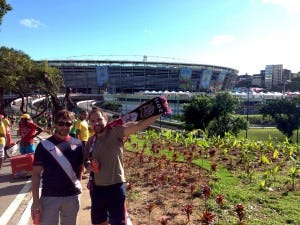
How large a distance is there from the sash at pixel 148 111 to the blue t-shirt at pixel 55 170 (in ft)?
1.55

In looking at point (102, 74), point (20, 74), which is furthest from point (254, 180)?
point (102, 74)

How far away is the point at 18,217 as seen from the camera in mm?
5918

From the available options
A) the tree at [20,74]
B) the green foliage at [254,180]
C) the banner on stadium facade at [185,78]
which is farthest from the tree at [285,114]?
the banner on stadium facade at [185,78]

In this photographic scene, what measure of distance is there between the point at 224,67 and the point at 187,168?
5897 inches

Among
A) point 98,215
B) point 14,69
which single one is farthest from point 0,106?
point 98,215

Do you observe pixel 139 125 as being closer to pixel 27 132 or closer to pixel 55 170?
pixel 55 170

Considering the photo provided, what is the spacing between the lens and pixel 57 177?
366 cm

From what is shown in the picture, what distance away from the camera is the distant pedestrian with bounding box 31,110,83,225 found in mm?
3617

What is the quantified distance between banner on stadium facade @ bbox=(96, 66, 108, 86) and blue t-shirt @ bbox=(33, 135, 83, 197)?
12421cm

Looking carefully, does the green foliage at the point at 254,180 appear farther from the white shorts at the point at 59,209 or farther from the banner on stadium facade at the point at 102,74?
the banner on stadium facade at the point at 102,74

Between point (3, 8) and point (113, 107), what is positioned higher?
point (3, 8)

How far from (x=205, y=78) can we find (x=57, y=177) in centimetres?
14063

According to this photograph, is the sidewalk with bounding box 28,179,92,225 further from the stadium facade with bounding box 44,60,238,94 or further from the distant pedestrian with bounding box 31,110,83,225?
the stadium facade with bounding box 44,60,238,94

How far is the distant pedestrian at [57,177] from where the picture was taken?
3.62m
